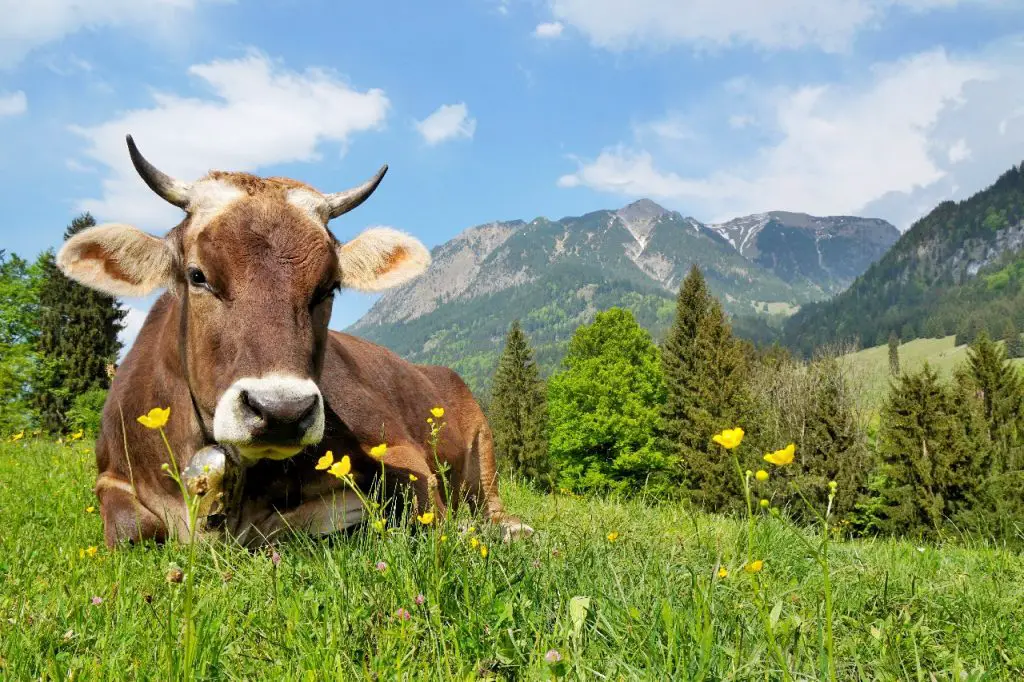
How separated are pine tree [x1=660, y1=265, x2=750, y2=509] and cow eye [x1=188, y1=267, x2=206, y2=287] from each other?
3412 cm

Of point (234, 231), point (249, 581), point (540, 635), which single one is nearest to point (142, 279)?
point (234, 231)

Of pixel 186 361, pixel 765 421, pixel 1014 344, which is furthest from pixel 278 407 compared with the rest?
pixel 1014 344

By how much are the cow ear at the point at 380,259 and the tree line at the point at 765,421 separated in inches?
1033

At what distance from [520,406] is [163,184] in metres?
49.0

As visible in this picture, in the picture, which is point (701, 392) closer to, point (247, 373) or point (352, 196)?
point (352, 196)

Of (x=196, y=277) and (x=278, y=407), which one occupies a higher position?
(x=196, y=277)

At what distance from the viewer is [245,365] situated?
3.67 metres

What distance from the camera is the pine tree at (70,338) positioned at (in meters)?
40.4

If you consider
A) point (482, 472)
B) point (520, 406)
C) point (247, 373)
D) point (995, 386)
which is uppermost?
point (247, 373)

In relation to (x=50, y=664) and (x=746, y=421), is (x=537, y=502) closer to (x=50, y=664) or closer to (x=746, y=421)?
(x=50, y=664)

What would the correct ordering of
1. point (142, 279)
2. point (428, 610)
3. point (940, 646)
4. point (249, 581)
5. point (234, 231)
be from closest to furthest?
point (428, 610), point (940, 646), point (249, 581), point (234, 231), point (142, 279)

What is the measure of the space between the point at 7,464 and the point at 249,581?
25.5 feet

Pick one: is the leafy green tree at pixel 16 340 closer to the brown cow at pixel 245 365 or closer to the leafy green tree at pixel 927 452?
the brown cow at pixel 245 365

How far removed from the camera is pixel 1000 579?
4.29m
